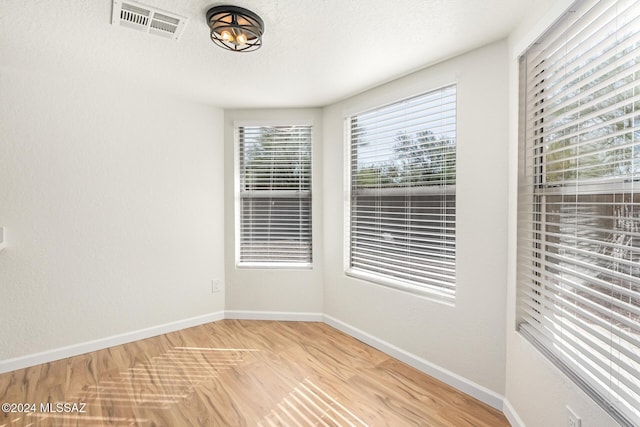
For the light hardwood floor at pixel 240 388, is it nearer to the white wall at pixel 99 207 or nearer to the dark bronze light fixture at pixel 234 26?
the white wall at pixel 99 207

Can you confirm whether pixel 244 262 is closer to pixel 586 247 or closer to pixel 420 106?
pixel 420 106

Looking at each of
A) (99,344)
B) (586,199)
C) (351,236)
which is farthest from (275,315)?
(586,199)

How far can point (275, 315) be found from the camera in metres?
3.37

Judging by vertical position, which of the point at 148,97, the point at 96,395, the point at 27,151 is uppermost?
the point at 148,97

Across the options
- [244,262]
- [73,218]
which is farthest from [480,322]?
[73,218]

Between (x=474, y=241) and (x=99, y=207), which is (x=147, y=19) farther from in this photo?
(x=474, y=241)

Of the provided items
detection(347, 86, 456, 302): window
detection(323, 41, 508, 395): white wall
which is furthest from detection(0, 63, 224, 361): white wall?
detection(323, 41, 508, 395): white wall

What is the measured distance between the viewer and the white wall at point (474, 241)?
191 centimetres

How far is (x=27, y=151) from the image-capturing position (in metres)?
2.37

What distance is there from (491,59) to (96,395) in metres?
3.33

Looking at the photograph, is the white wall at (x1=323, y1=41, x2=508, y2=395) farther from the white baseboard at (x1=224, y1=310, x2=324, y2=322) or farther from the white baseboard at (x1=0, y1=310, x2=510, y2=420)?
the white baseboard at (x1=224, y1=310, x2=324, y2=322)

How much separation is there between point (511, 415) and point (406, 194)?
1.55m

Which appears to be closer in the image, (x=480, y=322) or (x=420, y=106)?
(x=480, y=322)

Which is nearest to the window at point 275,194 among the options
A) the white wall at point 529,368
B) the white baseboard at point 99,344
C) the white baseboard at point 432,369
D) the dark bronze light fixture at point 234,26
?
the white baseboard at point 99,344
